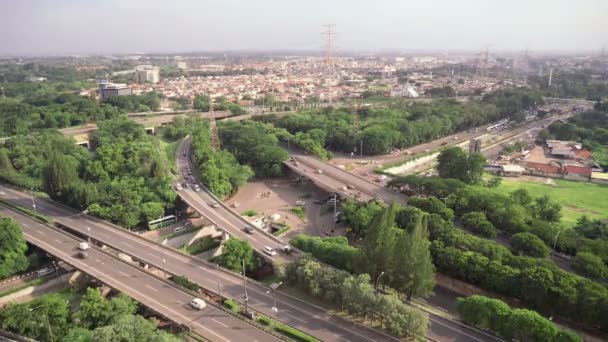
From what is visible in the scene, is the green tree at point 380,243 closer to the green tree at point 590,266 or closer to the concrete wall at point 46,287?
the green tree at point 590,266

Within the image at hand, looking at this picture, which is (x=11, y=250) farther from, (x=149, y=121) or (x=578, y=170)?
(x=578, y=170)

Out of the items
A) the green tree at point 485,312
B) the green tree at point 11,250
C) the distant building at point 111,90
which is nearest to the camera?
the green tree at point 485,312

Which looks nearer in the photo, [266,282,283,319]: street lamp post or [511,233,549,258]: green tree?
[266,282,283,319]: street lamp post

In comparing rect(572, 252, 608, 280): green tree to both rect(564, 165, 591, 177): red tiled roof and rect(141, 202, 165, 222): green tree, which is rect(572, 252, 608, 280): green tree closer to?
→ rect(564, 165, 591, 177): red tiled roof

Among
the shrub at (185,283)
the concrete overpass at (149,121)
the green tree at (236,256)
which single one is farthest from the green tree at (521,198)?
the concrete overpass at (149,121)

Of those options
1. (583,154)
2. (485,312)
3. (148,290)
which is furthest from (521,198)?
(148,290)

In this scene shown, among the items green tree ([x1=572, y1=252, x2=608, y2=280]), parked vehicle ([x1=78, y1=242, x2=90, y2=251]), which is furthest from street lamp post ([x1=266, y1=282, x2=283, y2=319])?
green tree ([x1=572, y1=252, x2=608, y2=280])
